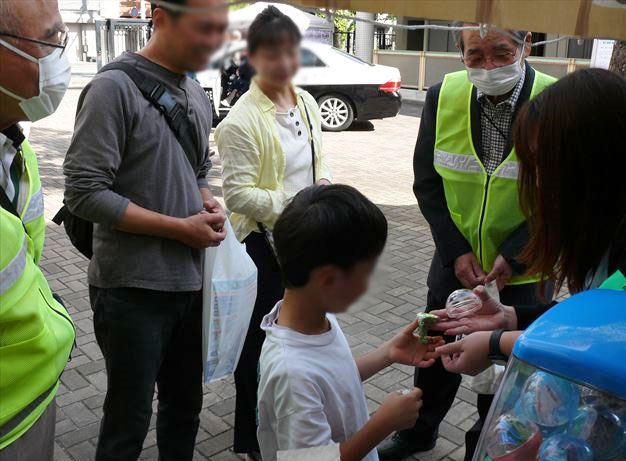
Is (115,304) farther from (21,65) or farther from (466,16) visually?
(466,16)

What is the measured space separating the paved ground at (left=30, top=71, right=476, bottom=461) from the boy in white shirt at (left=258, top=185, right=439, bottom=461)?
10 cm

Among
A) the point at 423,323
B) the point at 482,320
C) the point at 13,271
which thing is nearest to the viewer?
the point at 13,271

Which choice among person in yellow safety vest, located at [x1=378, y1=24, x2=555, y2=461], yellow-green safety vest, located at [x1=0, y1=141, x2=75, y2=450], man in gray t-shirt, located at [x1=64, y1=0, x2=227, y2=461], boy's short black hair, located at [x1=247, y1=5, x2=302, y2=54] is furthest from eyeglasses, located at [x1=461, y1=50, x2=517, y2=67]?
boy's short black hair, located at [x1=247, y1=5, x2=302, y2=54]

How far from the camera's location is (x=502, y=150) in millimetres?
2334

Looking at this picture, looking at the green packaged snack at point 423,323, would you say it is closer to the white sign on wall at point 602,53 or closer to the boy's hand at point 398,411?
the boy's hand at point 398,411

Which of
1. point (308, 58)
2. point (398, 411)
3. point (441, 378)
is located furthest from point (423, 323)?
point (441, 378)

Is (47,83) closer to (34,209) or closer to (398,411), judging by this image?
(34,209)

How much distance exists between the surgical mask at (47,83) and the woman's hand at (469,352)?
1163mm

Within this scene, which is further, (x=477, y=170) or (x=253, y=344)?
(x=253, y=344)

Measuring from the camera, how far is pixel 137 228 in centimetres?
192

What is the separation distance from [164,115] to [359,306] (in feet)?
3.78

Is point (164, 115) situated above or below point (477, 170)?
above

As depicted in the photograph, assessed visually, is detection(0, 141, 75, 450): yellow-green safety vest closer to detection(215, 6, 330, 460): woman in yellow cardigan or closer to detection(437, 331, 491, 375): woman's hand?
detection(215, 6, 330, 460): woman in yellow cardigan

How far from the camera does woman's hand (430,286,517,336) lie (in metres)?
1.92
